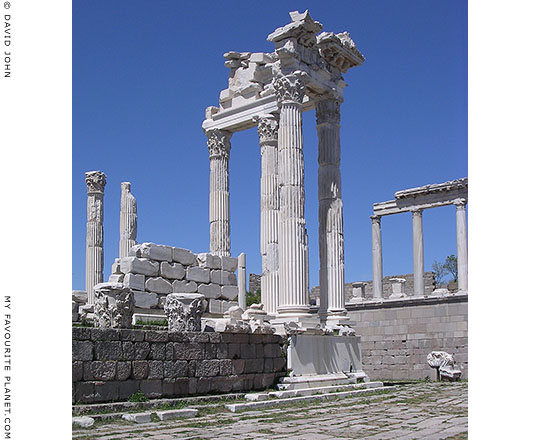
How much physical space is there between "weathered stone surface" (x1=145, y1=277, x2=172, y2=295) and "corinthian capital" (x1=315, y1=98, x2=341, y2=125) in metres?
7.21

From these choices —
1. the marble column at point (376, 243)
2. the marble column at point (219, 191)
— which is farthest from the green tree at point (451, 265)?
the marble column at point (219, 191)

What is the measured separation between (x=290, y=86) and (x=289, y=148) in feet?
5.27

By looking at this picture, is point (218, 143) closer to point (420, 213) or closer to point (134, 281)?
point (134, 281)

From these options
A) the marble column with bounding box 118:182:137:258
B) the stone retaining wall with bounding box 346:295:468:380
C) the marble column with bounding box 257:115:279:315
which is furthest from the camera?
the stone retaining wall with bounding box 346:295:468:380

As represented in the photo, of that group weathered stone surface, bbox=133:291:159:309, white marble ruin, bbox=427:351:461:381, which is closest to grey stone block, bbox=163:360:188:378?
weathered stone surface, bbox=133:291:159:309

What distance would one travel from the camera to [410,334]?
28.2m

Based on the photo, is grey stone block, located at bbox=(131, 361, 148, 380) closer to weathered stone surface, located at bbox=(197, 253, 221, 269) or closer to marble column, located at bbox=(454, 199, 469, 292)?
weathered stone surface, located at bbox=(197, 253, 221, 269)

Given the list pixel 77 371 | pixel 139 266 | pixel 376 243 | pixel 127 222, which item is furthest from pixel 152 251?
pixel 376 243

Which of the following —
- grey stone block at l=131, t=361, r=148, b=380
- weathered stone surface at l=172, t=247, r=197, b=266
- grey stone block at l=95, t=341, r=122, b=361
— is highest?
weathered stone surface at l=172, t=247, r=197, b=266

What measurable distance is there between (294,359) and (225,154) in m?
8.99

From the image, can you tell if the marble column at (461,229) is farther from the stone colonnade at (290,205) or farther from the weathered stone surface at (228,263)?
the weathered stone surface at (228,263)

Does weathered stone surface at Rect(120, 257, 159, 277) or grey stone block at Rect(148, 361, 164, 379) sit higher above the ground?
weathered stone surface at Rect(120, 257, 159, 277)

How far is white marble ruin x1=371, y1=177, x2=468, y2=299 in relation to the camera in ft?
106

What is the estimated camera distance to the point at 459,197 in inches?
1277
